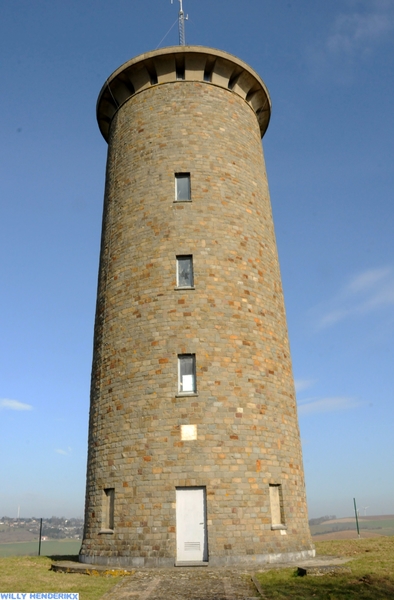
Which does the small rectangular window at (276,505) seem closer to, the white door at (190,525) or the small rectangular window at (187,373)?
the white door at (190,525)

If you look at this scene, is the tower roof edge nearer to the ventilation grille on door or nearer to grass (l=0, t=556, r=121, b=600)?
the ventilation grille on door

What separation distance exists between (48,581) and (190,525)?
158 inches

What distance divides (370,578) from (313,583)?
1403 millimetres

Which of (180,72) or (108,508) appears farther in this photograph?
(180,72)

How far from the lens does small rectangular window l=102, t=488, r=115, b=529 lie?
15.6 meters

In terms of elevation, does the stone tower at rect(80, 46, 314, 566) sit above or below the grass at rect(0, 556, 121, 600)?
above

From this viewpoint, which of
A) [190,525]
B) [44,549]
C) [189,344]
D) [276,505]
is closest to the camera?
[190,525]

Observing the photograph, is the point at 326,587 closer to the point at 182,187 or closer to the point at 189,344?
the point at 189,344

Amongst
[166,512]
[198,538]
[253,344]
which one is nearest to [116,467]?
[166,512]

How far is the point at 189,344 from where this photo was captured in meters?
16.2

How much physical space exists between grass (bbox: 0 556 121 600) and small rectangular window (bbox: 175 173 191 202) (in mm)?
12512

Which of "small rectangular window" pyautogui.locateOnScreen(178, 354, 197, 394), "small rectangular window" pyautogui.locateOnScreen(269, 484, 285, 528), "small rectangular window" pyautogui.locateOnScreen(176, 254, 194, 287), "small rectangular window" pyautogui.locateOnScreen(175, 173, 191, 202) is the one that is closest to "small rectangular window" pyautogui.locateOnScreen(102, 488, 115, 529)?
"small rectangular window" pyautogui.locateOnScreen(178, 354, 197, 394)

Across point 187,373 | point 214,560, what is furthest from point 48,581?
point 187,373

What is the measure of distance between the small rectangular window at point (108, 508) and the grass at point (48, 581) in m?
1.92
